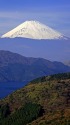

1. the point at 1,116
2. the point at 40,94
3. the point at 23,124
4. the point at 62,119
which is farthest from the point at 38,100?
the point at 62,119

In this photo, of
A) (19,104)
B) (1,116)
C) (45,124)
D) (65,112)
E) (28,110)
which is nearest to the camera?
(45,124)

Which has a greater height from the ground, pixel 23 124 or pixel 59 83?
pixel 59 83

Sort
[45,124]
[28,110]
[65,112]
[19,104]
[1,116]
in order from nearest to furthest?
[45,124] < [65,112] < [28,110] < [1,116] < [19,104]

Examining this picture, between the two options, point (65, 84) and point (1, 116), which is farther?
point (65, 84)

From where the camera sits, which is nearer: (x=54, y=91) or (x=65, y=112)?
(x=65, y=112)

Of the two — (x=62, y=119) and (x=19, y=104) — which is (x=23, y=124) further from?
(x=19, y=104)

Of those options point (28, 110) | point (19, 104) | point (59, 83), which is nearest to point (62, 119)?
point (28, 110)

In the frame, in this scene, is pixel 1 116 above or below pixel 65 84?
below

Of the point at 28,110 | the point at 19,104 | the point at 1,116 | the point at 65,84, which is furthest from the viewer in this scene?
the point at 65,84

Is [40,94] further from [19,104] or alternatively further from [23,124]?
[23,124]
